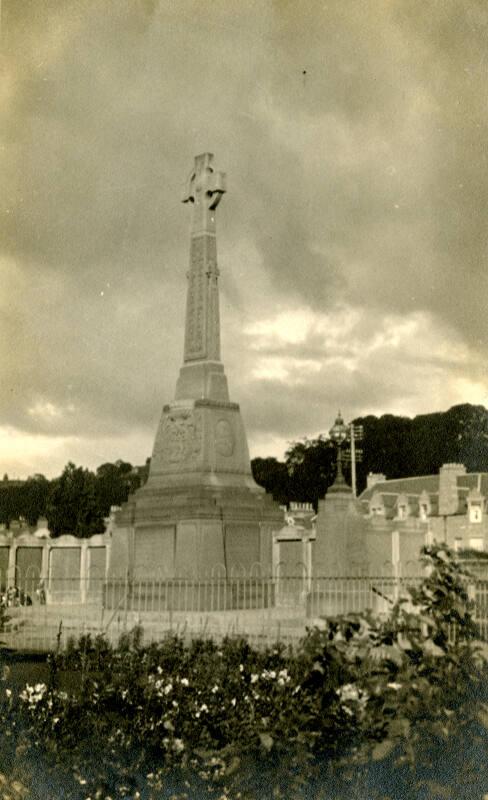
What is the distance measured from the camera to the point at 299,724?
4.05 meters

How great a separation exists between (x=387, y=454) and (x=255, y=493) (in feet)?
133

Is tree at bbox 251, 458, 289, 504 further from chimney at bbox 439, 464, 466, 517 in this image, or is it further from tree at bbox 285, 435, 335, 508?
chimney at bbox 439, 464, 466, 517

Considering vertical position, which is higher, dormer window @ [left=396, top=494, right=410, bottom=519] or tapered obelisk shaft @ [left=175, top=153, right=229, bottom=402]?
tapered obelisk shaft @ [left=175, top=153, right=229, bottom=402]

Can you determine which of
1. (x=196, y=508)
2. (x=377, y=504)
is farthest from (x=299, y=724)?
(x=377, y=504)

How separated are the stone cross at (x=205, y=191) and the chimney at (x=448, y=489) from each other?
107 feet

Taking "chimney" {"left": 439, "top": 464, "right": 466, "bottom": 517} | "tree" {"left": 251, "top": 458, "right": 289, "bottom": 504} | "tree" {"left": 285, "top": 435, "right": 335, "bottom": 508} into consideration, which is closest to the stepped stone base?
"chimney" {"left": 439, "top": 464, "right": 466, "bottom": 517}

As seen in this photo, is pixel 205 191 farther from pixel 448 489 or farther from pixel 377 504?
pixel 377 504

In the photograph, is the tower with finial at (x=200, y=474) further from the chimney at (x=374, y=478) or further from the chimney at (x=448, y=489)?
the chimney at (x=374, y=478)

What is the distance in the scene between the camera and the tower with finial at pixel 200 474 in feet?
51.7

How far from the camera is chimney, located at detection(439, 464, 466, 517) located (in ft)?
154

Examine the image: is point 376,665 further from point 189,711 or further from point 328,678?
point 189,711

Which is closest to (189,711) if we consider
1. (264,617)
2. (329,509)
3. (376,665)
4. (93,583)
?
(376,665)

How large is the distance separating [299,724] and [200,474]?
1235 centimetres

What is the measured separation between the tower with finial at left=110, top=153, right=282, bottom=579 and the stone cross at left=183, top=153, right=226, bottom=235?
0.07 ft
